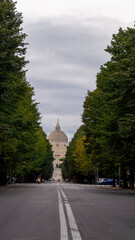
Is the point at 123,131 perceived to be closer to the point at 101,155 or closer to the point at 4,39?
the point at 4,39

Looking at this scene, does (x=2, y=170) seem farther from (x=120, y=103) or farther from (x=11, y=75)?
(x=120, y=103)

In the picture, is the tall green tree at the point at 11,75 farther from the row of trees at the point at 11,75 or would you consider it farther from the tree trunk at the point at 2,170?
the tree trunk at the point at 2,170

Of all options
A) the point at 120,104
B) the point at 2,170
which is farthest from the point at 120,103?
the point at 2,170

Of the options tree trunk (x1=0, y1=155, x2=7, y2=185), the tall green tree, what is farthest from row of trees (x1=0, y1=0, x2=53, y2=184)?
tree trunk (x1=0, y1=155, x2=7, y2=185)

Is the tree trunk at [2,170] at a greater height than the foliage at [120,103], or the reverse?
the foliage at [120,103]

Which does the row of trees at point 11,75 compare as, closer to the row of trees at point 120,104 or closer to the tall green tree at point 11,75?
the tall green tree at point 11,75

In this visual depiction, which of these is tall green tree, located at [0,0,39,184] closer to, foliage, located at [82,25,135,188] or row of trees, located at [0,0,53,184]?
row of trees, located at [0,0,53,184]

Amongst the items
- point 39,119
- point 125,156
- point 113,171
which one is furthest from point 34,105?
point 125,156

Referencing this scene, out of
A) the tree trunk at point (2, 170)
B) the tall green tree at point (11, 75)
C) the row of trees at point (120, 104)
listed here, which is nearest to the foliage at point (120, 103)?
the row of trees at point (120, 104)

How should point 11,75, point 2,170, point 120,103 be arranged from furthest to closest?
1. point 2,170
2. point 11,75
3. point 120,103

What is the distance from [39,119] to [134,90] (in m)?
25.6

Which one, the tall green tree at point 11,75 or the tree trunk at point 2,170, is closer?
the tall green tree at point 11,75

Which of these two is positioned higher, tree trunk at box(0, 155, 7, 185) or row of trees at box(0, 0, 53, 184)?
row of trees at box(0, 0, 53, 184)

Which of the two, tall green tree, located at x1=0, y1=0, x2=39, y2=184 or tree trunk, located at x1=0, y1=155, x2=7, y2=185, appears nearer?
tall green tree, located at x1=0, y1=0, x2=39, y2=184
